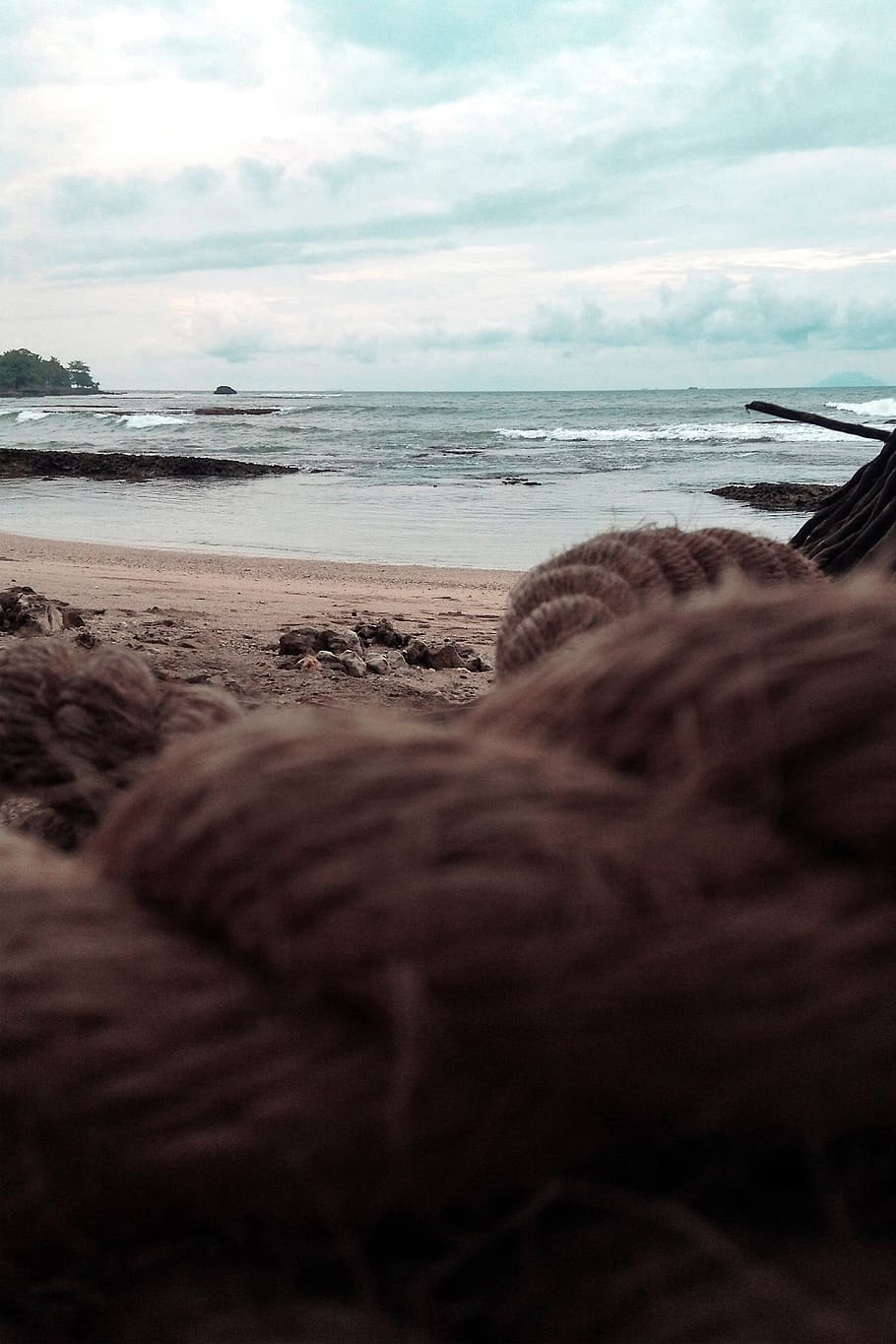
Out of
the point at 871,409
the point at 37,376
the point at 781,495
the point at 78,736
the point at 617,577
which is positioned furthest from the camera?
the point at 37,376

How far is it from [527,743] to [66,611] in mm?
5613

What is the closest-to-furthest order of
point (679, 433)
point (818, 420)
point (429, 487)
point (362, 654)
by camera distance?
point (818, 420)
point (362, 654)
point (429, 487)
point (679, 433)

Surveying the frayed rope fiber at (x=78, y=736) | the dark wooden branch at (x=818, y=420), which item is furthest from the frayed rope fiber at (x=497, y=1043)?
the dark wooden branch at (x=818, y=420)

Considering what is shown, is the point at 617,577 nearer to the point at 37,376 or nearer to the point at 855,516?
the point at 855,516

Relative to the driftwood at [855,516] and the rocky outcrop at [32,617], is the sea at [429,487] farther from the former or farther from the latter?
the rocky outcrop at [32,617]

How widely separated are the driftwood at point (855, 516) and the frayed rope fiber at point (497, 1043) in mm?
2258

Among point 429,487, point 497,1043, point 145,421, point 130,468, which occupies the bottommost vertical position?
point 497,1043

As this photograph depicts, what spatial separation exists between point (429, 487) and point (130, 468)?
6659 millimetres

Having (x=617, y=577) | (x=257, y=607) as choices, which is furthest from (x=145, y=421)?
(x=617, y=577)

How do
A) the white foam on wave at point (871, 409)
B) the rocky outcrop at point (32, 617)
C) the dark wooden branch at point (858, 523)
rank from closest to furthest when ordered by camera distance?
1. the dark wooden branch at point (858, 523)
2. the rocky outcrop at point (32, 617)
3. the white foam on wave at point (871, 409)

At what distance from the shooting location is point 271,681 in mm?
4137

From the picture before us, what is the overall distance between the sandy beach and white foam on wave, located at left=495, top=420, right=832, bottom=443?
21.3 metres

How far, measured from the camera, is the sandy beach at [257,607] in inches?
169

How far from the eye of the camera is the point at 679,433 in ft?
104
